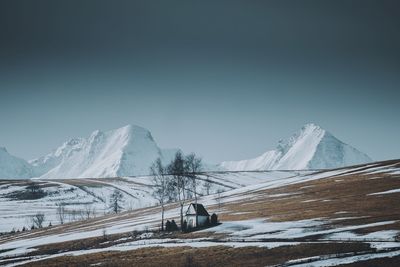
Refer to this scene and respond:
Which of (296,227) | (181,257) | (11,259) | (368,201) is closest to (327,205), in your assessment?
(368,201)

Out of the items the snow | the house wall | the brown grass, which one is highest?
the house wall

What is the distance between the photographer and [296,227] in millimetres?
79812

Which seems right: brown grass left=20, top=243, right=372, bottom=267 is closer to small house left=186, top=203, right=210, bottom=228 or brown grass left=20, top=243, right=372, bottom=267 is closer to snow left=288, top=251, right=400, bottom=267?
snow left=288, top=251, right=400, bottom=267

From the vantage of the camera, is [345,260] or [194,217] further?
[194,217]

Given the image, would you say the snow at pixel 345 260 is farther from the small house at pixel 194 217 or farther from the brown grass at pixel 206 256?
the small house at pixel 194 217

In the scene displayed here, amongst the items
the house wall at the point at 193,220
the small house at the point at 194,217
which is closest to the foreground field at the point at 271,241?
the small house at the point at 194,217

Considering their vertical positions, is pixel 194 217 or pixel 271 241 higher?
pixel 194 217

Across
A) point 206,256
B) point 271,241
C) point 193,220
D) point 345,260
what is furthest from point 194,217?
point 345,260

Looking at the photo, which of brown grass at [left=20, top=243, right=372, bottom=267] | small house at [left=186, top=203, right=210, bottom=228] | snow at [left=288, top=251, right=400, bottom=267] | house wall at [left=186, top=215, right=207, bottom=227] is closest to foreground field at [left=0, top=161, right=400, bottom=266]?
snow at [left=288, top=251, right=400, bottom=267]

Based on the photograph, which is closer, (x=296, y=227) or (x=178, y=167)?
(x=296, y=227)

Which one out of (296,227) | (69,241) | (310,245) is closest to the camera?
(310,245)

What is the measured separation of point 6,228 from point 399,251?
16572cm

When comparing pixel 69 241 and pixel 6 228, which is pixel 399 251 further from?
pixel 6 228

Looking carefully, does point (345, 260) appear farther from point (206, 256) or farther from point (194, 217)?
point (194, 217)
